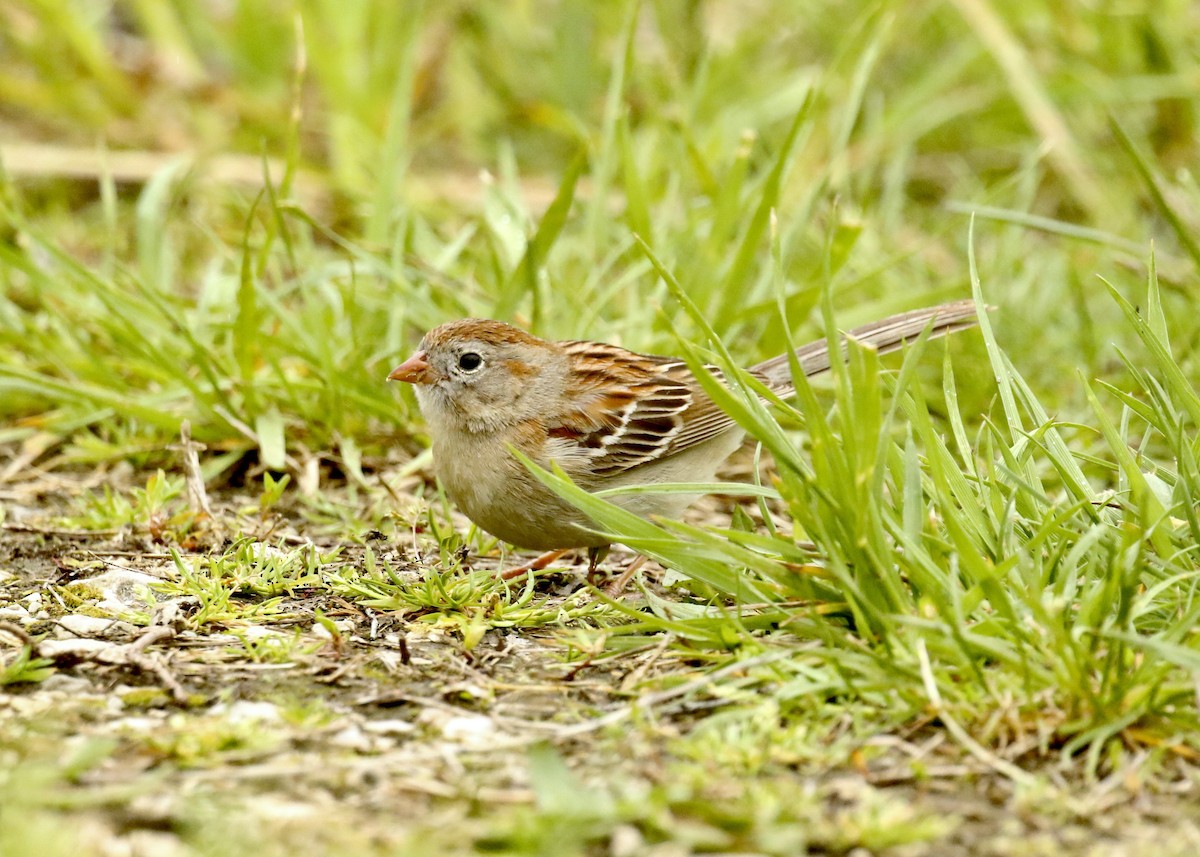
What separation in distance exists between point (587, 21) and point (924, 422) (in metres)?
4.82

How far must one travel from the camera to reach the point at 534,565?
4219 mm

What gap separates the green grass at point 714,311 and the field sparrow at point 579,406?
0.97 feet

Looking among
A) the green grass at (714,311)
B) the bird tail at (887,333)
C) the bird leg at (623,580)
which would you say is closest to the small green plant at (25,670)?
the green grass at (714,311)

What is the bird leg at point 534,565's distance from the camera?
13.5ft

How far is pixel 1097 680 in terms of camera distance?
9.15ft

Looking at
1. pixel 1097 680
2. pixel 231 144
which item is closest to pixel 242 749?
pixel 1097 680

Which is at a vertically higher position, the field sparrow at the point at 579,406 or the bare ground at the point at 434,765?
the field sparrow at the point at 579,406

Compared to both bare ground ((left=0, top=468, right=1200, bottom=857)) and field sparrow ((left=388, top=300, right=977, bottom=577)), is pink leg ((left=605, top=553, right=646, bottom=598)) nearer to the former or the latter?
field sparrow ((left=388, top=300, right=977, bottom=577))

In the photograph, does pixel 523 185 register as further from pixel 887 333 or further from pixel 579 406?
pixel 887 333

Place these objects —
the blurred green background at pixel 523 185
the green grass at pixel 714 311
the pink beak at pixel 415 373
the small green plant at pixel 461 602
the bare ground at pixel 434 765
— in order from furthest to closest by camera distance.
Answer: the blurred green background at pixel 523 185 < the pink beak at pixel 415 373 < the small green plant at pixel 461 602 < the green grass at pixel 714 311 < the bare ground at pixel 434 765

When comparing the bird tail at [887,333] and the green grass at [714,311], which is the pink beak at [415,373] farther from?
the bird tail at [887,333]

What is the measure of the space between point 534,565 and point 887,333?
133cm

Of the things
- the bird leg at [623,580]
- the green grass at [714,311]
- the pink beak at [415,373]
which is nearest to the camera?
the green grass at [714,311]

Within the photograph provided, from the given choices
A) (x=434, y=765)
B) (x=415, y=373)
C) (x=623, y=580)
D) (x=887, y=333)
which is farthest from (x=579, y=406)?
(x=434, y=765)
